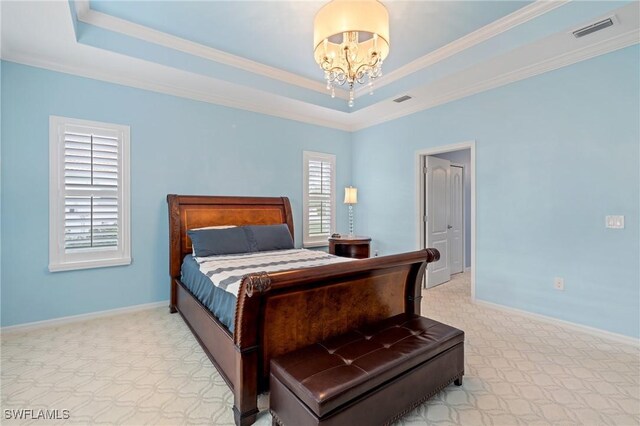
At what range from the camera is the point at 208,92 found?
3875 millimetres

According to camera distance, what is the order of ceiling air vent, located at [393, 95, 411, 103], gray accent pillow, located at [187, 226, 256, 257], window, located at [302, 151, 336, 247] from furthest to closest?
window, located at [302, 151, 336, 247]
ceiling air vent, located at [393, 95, 411, 103]
gray accent pillow, located at [187, 226, 256, 257]

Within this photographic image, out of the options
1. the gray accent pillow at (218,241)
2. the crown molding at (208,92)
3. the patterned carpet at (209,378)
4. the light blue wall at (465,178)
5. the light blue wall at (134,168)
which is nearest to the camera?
the patterned carpet at (209,378)

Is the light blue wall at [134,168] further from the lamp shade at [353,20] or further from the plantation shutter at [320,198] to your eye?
the lamp shade at [353,20]

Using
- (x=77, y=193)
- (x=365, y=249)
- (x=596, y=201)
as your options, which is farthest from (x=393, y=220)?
(x=77, y=193)

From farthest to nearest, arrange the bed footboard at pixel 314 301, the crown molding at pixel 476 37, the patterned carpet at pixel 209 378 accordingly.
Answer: the crown molding at pixel 476 37
the patterned carpet at pixel 209 378
the bed footboard at pixel 314 301

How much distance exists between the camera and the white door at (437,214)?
4.55 m

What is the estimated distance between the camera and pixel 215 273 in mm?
2455

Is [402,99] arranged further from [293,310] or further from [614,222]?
[293,310]

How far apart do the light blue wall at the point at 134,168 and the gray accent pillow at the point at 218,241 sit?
69cm

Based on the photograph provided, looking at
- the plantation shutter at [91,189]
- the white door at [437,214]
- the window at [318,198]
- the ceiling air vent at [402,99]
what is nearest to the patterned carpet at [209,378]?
the plantation shutter at [91,189]

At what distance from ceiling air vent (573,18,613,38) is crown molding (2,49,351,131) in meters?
2.90

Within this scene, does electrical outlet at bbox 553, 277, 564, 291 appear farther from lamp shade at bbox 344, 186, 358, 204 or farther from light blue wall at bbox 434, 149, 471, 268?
lamp shade at bbox 344, 186, 358, 204

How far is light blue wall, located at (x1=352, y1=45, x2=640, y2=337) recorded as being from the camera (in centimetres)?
271

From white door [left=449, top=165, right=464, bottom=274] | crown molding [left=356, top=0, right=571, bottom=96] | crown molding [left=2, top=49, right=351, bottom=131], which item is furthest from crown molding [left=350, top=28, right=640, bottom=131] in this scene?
white door [left=449, top=165, right=464, bottom=274]
